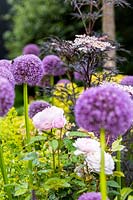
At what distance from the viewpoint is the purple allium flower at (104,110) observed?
1.49 m

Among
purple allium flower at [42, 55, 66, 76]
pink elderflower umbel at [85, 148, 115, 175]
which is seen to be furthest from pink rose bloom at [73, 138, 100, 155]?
purple allium flower at [42, 55, 66, 76]

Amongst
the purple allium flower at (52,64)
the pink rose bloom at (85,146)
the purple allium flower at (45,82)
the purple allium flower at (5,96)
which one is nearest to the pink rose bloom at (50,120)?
the pink rose bloom at (85,146)

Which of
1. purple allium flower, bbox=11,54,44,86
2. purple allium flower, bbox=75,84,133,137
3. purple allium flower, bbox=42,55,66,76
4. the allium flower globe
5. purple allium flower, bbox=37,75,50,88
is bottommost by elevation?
the allium flower globe

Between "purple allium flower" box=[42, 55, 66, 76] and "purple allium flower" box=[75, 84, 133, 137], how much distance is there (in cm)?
299

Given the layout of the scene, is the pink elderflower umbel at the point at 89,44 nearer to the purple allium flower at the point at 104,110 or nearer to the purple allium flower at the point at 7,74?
the purple allium flower at the point at 7,74

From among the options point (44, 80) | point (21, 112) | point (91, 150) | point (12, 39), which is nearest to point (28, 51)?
point (21, 112)

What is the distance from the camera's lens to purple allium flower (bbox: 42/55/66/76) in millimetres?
4521

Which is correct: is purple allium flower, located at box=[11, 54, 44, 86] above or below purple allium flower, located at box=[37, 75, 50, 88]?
below

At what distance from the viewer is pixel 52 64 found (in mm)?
4609

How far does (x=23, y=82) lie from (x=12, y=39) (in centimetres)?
797

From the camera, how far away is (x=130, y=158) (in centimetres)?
341

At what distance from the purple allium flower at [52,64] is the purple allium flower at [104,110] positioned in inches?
118

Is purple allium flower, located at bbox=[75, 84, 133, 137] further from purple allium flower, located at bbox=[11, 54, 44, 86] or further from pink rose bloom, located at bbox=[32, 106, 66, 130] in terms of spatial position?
purple allium flower, located at bbox=[11, 54, 44, 86]

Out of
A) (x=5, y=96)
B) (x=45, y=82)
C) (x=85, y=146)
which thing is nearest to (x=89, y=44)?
(x=85, y=146)
